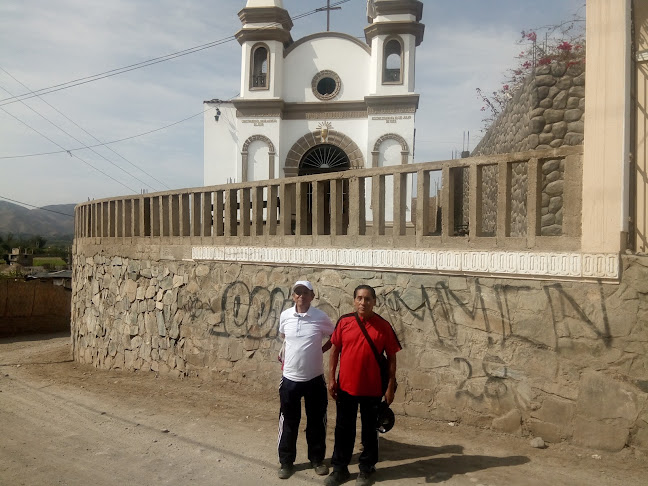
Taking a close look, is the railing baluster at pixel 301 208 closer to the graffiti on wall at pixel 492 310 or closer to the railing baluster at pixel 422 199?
the graffiti on wall at pixel 492 310

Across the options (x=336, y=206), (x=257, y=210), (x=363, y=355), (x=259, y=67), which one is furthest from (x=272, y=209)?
(x=259, y=67)

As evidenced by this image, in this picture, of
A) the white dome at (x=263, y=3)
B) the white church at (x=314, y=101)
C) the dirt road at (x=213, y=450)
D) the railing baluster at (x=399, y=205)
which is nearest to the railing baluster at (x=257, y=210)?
the dirt road at (x=213, y=450)

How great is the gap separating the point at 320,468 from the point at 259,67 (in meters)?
16.3

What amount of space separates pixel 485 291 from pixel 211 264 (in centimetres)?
418

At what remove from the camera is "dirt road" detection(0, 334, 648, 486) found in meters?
4.45

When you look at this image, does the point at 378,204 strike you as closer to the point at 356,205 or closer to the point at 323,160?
the point at 356,205

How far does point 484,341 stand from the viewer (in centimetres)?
529

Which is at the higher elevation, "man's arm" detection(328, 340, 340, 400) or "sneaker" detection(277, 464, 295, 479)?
"man's arm" detection(328, 340, 340, 400)

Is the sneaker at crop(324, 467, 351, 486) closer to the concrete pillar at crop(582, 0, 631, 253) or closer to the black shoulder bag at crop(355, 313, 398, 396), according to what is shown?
the black shoulder bag at crop(355, 313, 398, 396)

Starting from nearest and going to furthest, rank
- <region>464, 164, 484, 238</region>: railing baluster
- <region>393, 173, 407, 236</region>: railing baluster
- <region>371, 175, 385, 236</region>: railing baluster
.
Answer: <region>464, 164, 484, 238</region>: railing baluster < <region>393, 173, 407, 236</region>: railing baluster < <region>371, 175, 385, 236</region>: railing baluster

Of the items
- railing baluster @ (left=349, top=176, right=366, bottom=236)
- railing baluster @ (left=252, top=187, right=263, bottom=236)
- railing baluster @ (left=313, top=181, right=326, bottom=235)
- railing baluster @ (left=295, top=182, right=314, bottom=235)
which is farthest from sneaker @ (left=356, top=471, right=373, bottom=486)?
railing baluster @ (left=252, top=187, right=263, bottom=236)

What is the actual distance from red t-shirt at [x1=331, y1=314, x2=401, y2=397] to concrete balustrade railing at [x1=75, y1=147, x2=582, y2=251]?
1581mm

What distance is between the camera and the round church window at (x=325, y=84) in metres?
18.3

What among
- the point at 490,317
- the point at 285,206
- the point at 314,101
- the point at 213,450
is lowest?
the point at 213,450
